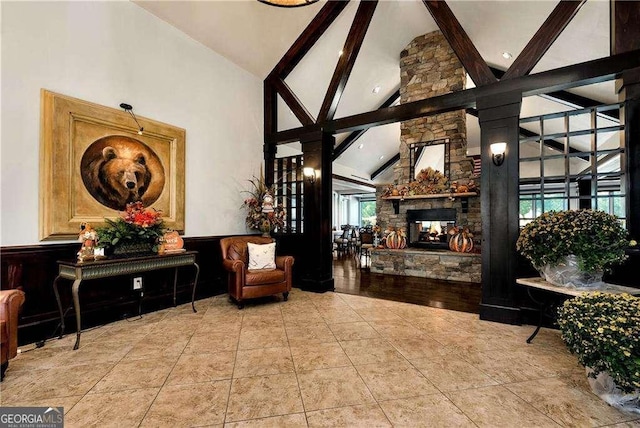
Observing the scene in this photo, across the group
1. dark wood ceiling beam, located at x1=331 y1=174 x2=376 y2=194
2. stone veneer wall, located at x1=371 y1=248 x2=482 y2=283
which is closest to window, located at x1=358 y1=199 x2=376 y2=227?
dark wood ceiling beam, located at x1=331 y1=174 x2=376 y2=194

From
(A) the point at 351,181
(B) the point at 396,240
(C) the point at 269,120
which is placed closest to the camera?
(C) the point at 269,120

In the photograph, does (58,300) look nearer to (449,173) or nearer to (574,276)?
(574,276)

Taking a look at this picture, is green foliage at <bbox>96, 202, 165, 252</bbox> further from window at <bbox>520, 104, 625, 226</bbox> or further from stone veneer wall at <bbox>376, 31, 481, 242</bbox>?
stone veneer wall at <bbox>376, 31, 481, 242</bbox>

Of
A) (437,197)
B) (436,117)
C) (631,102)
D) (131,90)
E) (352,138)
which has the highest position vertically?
(352,138)

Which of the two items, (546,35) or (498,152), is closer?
(546,35)

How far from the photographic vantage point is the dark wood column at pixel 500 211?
3375 millimetres

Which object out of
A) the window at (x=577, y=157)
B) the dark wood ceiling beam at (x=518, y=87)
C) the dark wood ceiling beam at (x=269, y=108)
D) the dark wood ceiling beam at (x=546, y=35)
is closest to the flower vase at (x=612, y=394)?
the window at (x=577, y=157)

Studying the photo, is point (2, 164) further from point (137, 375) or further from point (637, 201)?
point (637, 201)

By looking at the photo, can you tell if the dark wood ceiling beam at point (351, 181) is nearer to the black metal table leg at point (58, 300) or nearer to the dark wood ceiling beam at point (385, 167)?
the dark wood ceiling beam at point (385, 167)

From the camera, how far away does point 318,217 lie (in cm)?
493

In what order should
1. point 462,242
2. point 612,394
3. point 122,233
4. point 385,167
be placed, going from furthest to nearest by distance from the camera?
point 385,167 < point 462,242 < point 122,233 < point 612,394

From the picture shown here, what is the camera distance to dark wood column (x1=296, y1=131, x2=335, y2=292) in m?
4.91

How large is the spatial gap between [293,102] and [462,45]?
111 inches

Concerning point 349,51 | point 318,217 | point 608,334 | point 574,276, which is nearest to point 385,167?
point 349,51
